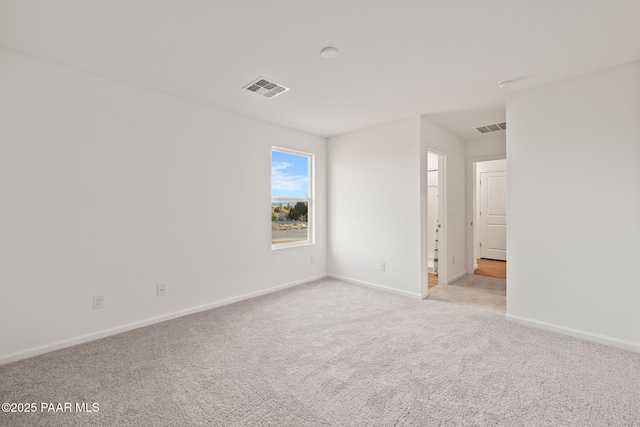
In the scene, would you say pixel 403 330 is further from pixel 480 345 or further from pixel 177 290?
pixel 177 290

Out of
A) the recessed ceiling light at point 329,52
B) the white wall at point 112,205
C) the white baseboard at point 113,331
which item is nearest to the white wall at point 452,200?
the recessed ceiling light at point 329,52

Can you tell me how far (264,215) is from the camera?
406 cm

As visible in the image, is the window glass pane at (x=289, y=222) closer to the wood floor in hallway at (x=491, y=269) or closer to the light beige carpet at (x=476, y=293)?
the light beige carpet at (x=476, y=293)

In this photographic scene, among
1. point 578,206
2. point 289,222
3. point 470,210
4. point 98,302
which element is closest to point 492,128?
point 470,210

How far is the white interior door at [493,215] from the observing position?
21.6ft

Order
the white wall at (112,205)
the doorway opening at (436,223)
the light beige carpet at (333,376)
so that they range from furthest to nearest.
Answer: the doorway opening at (436,223) → the white wall at (112,205) → the light beige carpet at (333,376)

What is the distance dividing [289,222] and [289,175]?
2.42 feet

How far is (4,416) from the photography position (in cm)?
166

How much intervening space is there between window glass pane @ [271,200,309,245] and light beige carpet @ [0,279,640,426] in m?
1.54

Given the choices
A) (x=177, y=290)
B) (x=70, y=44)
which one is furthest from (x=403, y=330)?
(x=70, y=44)

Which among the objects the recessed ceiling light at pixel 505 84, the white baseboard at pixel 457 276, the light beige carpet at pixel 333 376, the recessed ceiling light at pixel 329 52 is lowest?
the light beige carpet at pixel 333 376

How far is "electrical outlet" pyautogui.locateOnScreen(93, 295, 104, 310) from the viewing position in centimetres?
264

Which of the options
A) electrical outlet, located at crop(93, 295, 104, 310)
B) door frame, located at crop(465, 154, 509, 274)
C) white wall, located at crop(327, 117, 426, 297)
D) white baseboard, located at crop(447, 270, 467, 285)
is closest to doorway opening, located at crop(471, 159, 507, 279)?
door frame, located at crop(465, 154, 509, 274)

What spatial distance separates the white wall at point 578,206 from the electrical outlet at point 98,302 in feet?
13.5
